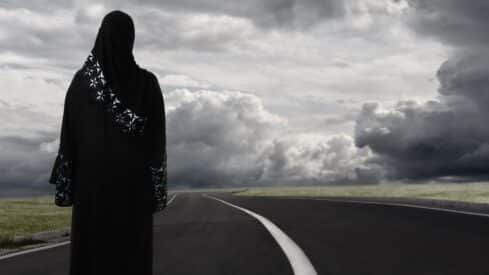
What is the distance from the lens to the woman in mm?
4375

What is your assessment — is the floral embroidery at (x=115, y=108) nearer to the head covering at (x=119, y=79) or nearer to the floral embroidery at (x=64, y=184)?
the head covering at (x=119, y=79)

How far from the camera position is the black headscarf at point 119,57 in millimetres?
4371

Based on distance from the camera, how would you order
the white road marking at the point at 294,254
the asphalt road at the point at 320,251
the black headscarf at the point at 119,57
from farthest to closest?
the asphalt road at the point at 320,251, the white road marking at the point at 294,254, the black headscarf at the point at 119,57

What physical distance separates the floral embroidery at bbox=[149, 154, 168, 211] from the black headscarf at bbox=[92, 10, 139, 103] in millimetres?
501

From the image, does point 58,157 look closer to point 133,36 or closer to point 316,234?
point 133,36

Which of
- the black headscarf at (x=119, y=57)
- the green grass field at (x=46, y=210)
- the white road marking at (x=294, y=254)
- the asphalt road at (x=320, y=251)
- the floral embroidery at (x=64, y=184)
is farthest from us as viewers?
the green grass field at (x=46, y=210)

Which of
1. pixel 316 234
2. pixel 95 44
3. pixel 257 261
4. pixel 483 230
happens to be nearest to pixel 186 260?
pixel 257 261

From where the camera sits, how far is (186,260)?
855 cm

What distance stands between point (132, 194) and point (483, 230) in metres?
8.52

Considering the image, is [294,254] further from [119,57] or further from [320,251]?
[119,57]

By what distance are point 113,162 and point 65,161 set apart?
380 mm

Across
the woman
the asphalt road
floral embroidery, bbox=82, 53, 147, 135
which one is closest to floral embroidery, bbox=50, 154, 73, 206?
the woman

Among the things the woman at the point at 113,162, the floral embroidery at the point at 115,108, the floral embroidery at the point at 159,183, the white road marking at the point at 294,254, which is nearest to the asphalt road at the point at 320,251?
the white road marking at the point at 294,254

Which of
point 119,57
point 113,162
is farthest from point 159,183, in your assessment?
point 119,57
